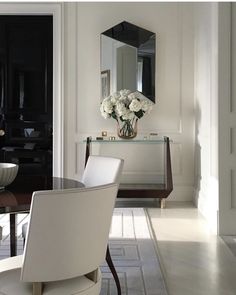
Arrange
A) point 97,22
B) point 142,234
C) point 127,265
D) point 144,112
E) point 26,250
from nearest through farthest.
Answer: point 26,250
point 127,265
point 142,234
point 144,112
point 97,22

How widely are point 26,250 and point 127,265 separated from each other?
1536mm

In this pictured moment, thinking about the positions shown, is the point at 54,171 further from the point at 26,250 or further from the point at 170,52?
the point at 26,250

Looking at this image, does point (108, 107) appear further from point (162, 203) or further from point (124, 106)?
point (162, 203)

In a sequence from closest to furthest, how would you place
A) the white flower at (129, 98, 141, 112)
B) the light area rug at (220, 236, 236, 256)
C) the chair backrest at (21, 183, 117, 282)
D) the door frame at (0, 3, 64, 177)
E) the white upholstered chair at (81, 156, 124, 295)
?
1. the chair backrest at (21, 183, 117, 282)
2. the white upholstered chair at (81, 156, 124, 295)
3. the light area rug at (220, 236, 236, 256)
4. the white flower at (129, 98, 141, 112)
5. the door frame at (0, 3, 64, 177)

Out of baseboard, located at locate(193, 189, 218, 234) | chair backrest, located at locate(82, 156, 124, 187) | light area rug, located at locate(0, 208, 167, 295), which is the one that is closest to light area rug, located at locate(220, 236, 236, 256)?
baseboard, located at locate(193, 189, 218, 234)

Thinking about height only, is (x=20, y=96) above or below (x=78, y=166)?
above

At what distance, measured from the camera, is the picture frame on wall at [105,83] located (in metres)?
5.07

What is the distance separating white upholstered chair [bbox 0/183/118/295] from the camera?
4.58ft

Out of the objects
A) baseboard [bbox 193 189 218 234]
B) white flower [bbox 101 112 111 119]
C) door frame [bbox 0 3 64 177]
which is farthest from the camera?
door frame [bbox 0 3 64 177]

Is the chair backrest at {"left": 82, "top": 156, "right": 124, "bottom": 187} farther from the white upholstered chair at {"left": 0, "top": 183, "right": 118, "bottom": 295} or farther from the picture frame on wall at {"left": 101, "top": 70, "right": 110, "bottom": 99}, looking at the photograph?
the picture frame on wall at {"left": 101, "top": 70, "right": 110, "bottom": 99}

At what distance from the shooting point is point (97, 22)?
5.10 metres

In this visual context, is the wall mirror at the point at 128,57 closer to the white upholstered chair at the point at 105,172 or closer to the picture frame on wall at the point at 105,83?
the picture frame on wall at the point at 105,83

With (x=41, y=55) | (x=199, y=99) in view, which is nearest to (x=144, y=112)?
(x=199, y=99)

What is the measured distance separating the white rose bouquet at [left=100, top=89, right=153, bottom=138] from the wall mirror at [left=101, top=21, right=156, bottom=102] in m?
0.25
